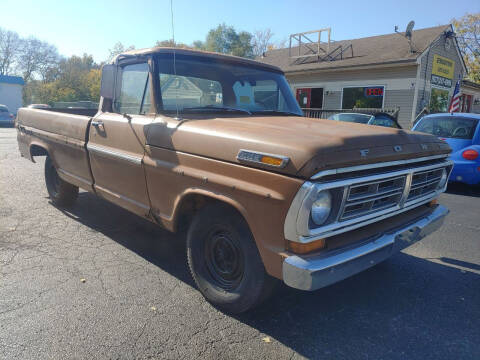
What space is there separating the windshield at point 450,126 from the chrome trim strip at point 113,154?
657cm

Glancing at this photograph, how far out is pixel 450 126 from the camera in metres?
7.63

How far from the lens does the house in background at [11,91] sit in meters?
35.8

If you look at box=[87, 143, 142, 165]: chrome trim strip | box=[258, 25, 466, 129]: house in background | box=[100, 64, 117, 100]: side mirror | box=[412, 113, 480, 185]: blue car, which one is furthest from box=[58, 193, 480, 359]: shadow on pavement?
box=[258, 25, 466, 129]: house in background

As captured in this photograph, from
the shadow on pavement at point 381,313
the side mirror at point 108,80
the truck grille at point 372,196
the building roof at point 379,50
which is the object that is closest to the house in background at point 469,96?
the building roof at point 379,50

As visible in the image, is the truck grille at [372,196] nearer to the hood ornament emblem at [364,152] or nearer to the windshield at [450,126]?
the hood ornament emblem at [364,152]

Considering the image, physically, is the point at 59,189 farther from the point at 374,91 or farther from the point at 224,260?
the point at 374,91

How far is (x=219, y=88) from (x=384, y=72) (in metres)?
15.6

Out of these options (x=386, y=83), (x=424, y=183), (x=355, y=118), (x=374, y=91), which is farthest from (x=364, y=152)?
(x=374, y=91)

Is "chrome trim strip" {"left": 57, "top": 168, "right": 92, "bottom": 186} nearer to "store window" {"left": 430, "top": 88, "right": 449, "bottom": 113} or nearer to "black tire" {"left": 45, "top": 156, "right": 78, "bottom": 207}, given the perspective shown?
"black tire" {"left": 45, "top": 156, "right": 78, "bottom": 207}

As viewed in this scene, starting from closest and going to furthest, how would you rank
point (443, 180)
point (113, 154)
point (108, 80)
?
point (443, 180) < point (113, 154) < point (108, 80)

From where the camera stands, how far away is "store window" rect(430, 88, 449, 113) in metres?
18.1

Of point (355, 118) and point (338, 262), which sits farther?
point (355, 118)

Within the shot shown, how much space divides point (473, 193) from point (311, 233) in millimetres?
6589

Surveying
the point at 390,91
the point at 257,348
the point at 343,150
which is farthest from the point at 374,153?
the point at 390,91
